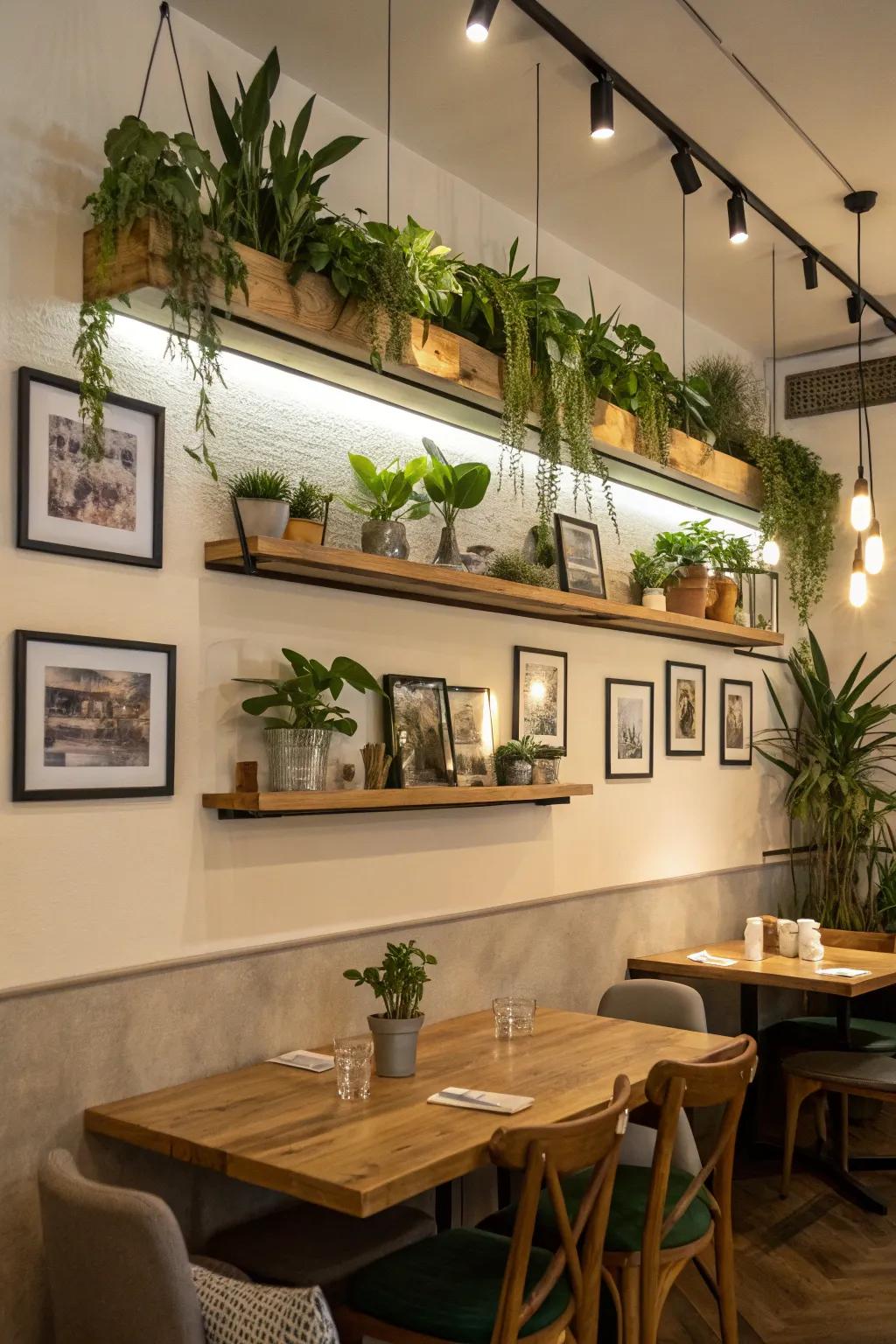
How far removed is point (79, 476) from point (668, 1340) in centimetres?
278

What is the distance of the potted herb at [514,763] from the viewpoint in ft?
12.9

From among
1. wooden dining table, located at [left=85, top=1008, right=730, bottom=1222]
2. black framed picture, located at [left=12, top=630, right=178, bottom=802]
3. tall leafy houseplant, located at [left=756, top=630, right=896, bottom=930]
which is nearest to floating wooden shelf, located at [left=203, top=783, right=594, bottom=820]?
black framed picture, located at [left=12, top=630, right=178, bottom=802]

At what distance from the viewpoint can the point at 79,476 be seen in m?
2.79

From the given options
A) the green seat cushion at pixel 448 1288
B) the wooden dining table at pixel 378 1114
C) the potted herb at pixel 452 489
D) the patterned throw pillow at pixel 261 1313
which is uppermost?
the potted herb at pixel 452 489

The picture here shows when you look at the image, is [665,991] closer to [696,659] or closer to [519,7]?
[696,659]

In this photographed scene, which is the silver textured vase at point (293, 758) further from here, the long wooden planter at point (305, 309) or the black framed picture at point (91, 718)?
the long wooden planter at point (305, 309)

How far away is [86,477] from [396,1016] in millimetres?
1500

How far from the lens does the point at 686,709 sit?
519 centimetres

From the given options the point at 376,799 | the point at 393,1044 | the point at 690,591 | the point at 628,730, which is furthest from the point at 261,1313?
the point at 690,591

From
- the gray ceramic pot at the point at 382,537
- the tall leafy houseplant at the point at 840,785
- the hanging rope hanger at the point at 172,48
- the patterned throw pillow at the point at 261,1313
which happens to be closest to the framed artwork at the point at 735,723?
the tall leafy houseplant at the point at 840,785

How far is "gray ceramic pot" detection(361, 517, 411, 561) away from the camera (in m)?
3.37

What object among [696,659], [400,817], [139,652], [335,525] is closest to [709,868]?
[696,659]

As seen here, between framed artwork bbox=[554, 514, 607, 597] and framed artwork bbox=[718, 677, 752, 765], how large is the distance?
1.20 m

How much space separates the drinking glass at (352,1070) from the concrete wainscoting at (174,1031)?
42cm
